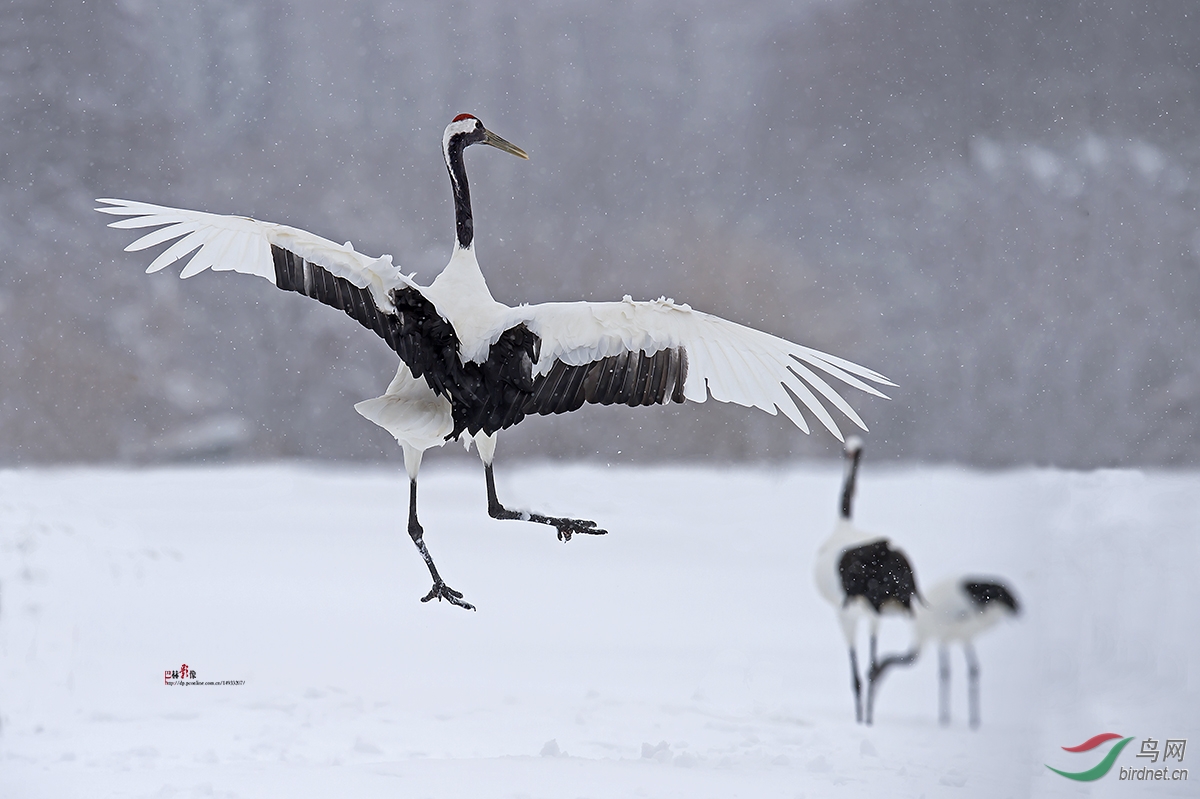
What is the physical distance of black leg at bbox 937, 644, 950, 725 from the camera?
113 inches

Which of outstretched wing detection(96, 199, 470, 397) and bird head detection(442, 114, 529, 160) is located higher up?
bird head detection(442, 114, 529, 160)

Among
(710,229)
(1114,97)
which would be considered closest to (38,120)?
(710,229)

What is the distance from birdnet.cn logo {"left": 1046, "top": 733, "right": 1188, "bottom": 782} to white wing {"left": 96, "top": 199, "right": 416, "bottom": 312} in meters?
2.29

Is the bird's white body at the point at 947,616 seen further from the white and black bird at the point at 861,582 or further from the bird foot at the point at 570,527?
the bird foot at the point at 570,527

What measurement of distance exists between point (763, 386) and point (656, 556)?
145 centimetres

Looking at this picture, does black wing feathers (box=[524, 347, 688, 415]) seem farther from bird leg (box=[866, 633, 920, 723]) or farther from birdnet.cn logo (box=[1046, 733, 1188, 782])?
birdnet.cn logo (box=[1046, 733, 1188, 782])

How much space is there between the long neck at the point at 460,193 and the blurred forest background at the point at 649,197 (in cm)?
107

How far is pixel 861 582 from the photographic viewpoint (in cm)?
271

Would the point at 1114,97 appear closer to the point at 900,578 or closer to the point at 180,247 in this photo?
the point at 900,578

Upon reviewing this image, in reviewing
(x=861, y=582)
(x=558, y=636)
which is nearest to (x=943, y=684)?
(x=861, y=582)

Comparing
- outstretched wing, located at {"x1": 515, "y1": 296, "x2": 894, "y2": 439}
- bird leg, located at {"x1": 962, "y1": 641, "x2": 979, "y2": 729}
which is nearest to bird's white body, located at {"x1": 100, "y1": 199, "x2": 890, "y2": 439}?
outstretched wing, located at {"x1": 515, "y1": 296, "x2": 894, "y2": 439}

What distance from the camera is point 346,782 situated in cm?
258

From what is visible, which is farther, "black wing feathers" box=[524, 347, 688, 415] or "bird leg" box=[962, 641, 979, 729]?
"bird leg" box=[962, 641, 979, 729]

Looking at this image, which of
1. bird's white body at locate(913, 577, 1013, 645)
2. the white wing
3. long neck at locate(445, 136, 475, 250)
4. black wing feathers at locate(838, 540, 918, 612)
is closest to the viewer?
the white wing
